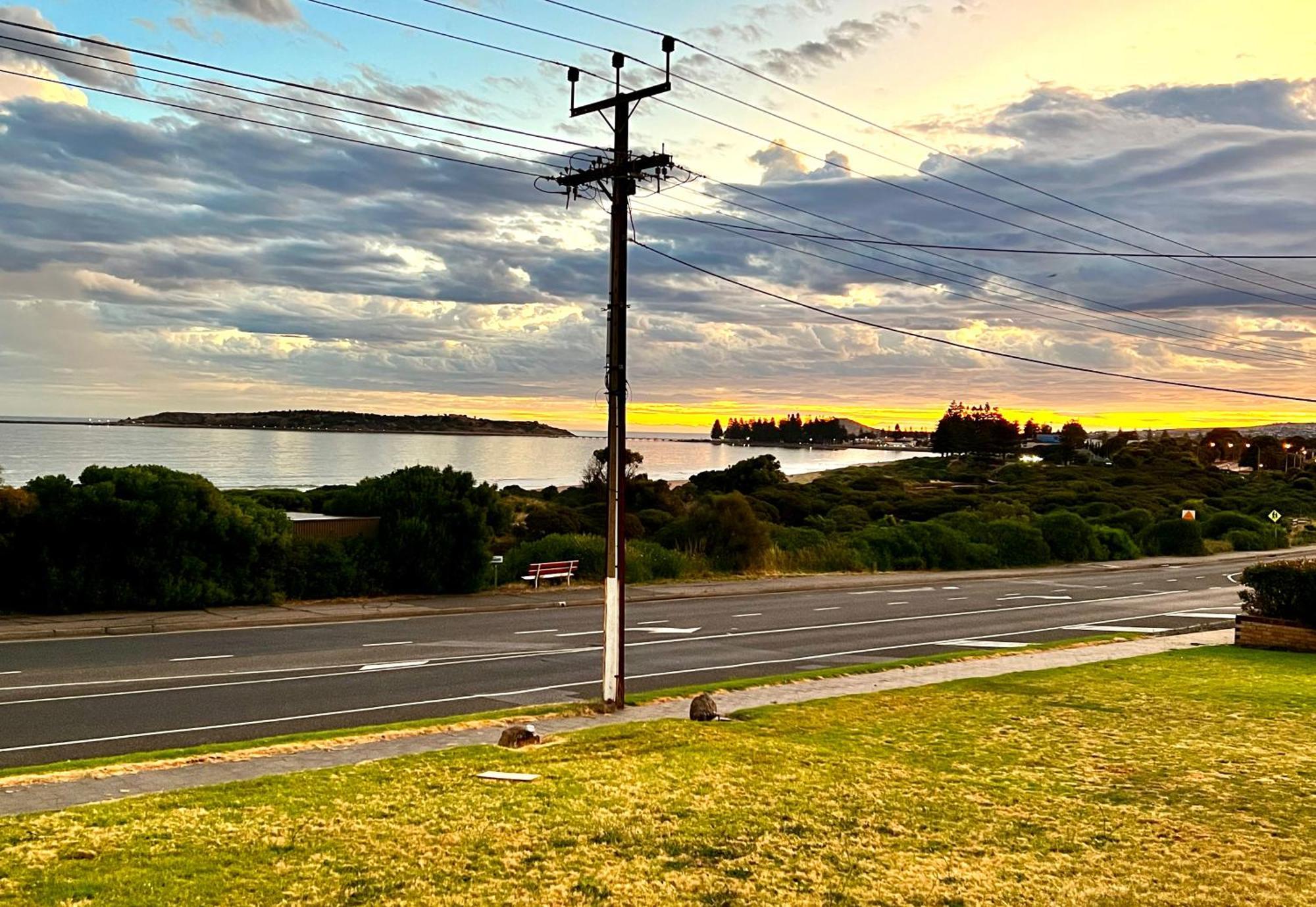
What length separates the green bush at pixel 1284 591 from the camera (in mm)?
21750

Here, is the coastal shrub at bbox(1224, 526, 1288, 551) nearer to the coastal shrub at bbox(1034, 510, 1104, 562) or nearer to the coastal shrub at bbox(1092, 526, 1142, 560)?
the coastal shrub at bbox(1092, 526, 1142, 560)

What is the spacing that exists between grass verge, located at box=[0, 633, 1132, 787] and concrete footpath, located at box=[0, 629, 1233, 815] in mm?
95

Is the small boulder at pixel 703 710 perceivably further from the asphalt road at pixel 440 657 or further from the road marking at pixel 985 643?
the road marking at pixel 985 643

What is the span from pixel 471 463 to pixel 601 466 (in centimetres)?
6690

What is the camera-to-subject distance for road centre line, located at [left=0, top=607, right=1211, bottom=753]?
39.9 ft

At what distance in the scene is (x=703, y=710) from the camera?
13.4 metres

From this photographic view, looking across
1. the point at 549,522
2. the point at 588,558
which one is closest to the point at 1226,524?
the point at 549,522

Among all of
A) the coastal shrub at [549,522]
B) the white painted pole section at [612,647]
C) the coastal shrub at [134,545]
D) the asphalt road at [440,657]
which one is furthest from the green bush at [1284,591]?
the coastal shrub at [549,522]

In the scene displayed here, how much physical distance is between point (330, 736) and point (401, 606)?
1320 cm

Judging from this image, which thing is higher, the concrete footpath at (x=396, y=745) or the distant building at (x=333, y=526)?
the distant building at (x=333, y=526)

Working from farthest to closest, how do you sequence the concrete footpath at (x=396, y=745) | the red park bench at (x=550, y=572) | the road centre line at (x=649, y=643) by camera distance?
1. the red park bench at (x=550, y=572)
2. the road centre line at (x=649, y=643)
3. the concrete footpath at (x=396, y=745)

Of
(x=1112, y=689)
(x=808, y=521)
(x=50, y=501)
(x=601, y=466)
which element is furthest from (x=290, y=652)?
(x=601, y=466)

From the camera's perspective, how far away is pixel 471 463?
162 meters

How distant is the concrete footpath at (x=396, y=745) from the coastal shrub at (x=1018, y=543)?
94.9ft
